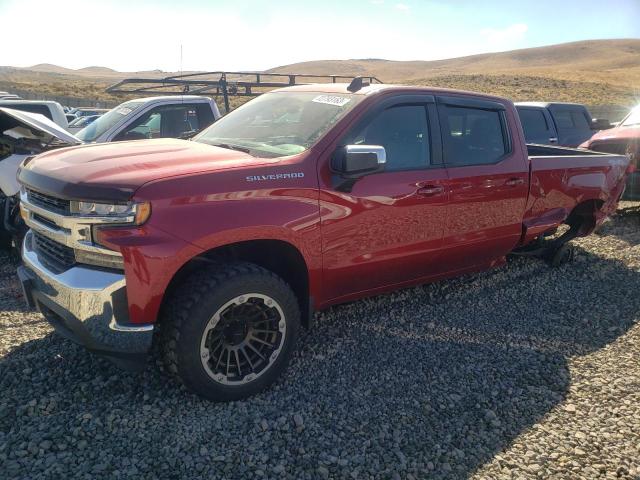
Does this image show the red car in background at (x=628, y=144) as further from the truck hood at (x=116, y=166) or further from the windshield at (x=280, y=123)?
the truck hood at (x=116, y=166)

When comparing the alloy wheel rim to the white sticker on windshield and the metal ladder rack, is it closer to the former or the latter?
the white sticker on windshield

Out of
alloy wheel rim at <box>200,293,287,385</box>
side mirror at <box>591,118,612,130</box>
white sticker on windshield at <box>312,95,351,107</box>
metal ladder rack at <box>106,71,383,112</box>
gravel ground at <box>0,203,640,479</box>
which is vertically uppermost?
metal ladder rack at <box>106,71,383,112</box>

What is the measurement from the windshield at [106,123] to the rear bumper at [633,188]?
7.21m

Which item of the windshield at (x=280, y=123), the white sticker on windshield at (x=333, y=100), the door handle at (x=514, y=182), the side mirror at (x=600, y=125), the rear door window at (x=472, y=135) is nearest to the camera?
the windshield at (x=280, y=123)

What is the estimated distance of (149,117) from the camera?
24.9 ft

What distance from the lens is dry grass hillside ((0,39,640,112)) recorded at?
4609cm

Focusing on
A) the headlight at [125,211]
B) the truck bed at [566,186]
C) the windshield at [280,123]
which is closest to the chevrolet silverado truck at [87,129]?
the windshield at [280,123]

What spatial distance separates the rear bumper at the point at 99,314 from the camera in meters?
2.74

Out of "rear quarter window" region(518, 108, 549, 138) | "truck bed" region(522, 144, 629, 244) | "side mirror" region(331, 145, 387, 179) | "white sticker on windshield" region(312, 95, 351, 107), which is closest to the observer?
"side mirror" region(331, 145, 387, 179)

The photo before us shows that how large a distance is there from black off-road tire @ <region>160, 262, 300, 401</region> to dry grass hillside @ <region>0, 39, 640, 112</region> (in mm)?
22851

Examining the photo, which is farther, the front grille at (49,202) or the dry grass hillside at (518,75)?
the dry grass hillside at (518,75)

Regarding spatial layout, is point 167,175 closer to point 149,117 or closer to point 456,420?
point 456,420

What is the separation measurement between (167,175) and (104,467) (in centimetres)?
154

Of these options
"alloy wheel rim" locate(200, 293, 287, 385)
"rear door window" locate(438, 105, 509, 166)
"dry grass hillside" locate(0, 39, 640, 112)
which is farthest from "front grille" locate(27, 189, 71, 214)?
"dry grass hillside" locate(0, 39, 640, 112)
